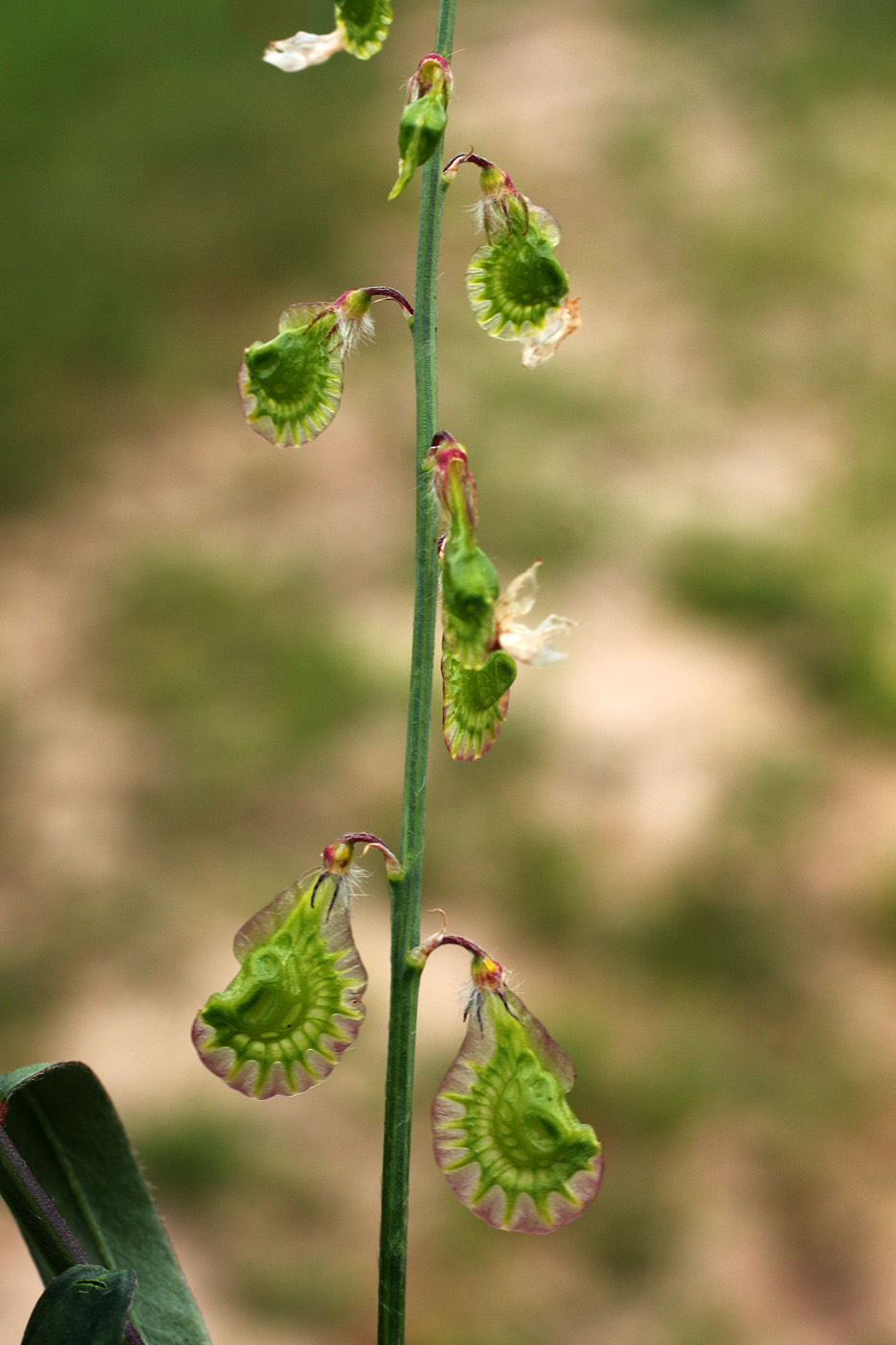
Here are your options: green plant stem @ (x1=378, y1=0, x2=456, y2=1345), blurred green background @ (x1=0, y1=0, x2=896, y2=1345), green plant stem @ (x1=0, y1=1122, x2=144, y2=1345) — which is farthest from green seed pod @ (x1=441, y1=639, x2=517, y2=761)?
blurred green background @ (x1=0, y1=0, x2=896, y2=1345)

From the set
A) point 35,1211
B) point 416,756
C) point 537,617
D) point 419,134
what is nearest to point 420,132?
point 419,134

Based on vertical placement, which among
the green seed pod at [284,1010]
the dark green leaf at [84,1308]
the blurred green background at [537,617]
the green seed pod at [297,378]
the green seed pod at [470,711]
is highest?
the blurred green background at [537,617]

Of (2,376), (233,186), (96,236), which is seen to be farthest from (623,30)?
(2,376)

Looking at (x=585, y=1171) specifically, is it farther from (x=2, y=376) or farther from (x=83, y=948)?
(x=2, y=376)

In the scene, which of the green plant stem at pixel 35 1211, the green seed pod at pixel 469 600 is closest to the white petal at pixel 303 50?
the green seed pod at pixel 469 600

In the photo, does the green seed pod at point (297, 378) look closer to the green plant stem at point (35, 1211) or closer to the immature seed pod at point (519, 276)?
the immature seed pod at point (519, 276)

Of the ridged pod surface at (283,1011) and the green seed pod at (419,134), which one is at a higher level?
the green seed pod at (419,134)

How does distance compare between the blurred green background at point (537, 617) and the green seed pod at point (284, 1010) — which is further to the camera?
the blurred green background at point (537, 617)

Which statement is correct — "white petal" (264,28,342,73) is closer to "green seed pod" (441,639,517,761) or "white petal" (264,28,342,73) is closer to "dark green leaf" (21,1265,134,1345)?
"green seed pod" (441,639,517,761)
